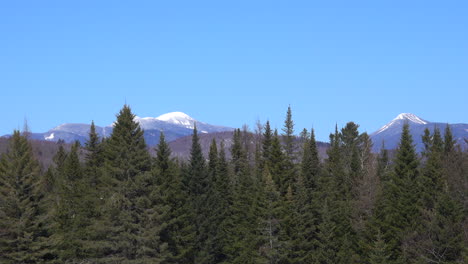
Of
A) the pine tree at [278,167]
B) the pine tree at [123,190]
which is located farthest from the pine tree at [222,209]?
the pine tree at [123,190]

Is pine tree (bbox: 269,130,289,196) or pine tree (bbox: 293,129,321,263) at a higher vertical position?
pine tree (bbox: 269,130,289,196)

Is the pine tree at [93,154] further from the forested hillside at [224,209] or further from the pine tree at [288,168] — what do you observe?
the pine tree at [288,168]

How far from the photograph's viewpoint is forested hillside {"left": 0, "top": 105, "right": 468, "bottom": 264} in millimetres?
46906

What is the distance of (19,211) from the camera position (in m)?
45.2

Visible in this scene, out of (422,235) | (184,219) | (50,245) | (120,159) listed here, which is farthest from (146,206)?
(422,235)

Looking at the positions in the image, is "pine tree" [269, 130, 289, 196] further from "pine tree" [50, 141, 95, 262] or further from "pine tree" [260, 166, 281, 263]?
"pine tree" [50, 141, 95, 262]

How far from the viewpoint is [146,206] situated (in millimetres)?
50969

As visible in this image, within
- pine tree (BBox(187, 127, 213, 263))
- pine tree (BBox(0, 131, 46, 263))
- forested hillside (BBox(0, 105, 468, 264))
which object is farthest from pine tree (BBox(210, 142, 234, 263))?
pine tree (BBox(0, 131, 46, 263))

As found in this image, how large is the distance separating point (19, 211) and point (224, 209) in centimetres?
3676

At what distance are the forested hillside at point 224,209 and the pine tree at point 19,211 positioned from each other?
0.10m

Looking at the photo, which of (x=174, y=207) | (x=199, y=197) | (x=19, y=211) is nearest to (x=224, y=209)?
(x=199, y=197)

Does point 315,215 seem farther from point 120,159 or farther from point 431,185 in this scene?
point 120,159

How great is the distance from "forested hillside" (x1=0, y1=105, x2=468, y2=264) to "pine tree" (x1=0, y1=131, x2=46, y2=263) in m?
0.10

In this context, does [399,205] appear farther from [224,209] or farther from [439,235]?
[224,209]
